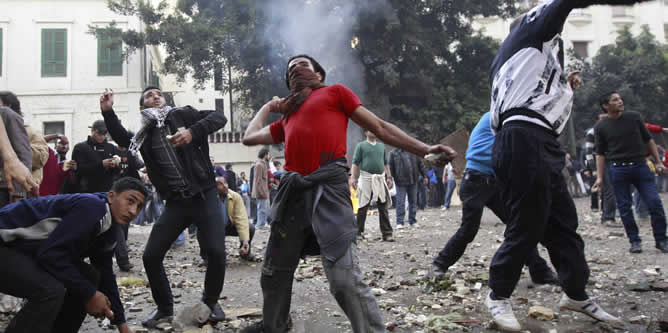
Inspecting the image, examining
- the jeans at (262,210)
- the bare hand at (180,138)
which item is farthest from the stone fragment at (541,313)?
the jeans at (262,210)

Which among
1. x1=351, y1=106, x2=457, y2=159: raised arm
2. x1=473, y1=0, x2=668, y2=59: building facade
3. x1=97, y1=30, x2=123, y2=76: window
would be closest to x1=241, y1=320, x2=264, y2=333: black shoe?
x1=351, y1=106, x2=457, y2=159: raised arm

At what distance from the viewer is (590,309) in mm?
3314

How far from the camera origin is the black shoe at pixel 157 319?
3.62 meters

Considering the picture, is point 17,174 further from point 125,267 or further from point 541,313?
point 541,313

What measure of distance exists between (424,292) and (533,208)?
1622 mm

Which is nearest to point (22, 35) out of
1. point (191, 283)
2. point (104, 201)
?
point (191, 283)

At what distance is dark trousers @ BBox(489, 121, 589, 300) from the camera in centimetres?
309

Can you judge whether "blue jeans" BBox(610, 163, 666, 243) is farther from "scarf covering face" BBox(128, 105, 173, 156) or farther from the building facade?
the building facade

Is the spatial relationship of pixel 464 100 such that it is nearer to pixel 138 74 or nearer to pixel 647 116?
pixel 647 116

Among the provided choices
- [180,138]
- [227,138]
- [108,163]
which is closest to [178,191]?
[180,138]

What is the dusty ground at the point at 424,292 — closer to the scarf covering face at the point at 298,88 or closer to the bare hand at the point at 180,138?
the bare hand at the point at 180,138

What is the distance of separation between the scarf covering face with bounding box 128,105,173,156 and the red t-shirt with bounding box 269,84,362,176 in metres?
1.40

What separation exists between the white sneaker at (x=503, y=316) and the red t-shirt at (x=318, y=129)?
4.79 feet

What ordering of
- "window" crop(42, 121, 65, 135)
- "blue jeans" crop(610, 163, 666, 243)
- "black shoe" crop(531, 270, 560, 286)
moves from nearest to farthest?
"black shoe" crop(531, 270, 560, 286), "blue jeans" crop(610, 163, 666, 243), "window" crop(42, 121, 65, 135)
